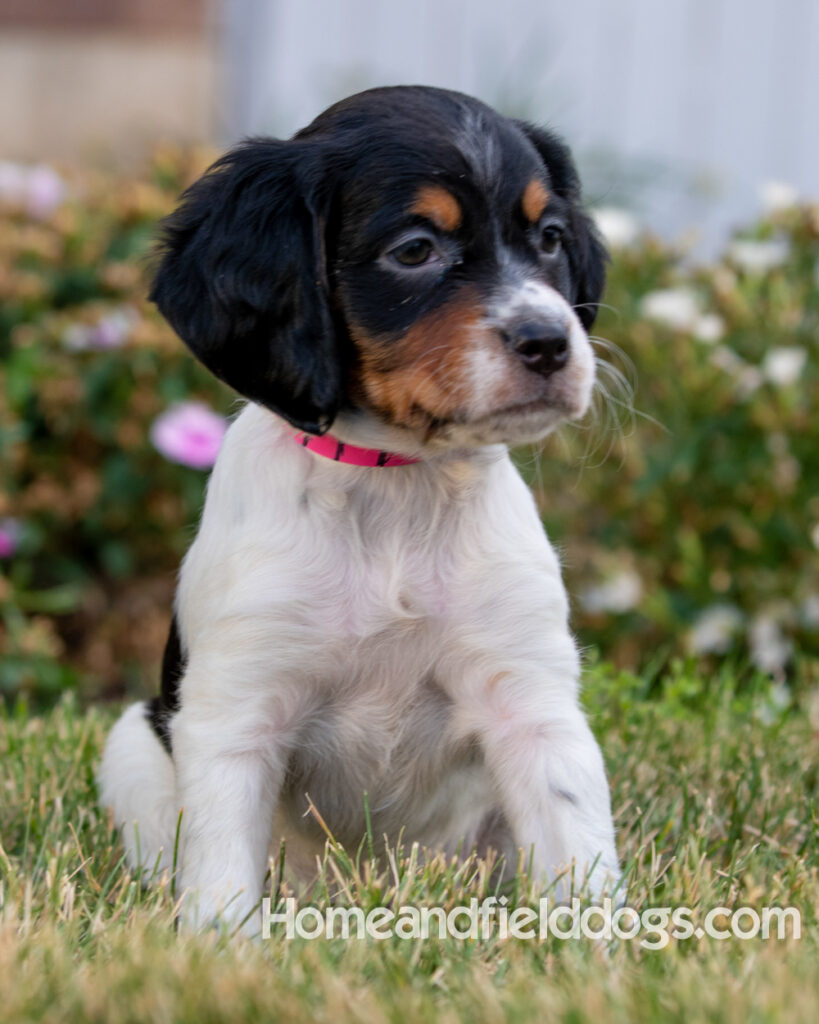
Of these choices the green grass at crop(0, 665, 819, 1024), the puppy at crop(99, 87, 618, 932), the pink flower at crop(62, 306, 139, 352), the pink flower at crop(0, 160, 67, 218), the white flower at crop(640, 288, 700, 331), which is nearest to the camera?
the green grass at crop(0, 665, 819, 1024)

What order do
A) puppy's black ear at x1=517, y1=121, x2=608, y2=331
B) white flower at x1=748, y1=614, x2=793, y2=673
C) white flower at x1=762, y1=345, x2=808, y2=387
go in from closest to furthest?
1. puppy's black ear at x1=517, y1=121, x2=608, y2=331
2. white flower at x1=762, y1=345, x2=808, y2=387
3. white flower at x1=748, y1=614, x2=793, y2=673

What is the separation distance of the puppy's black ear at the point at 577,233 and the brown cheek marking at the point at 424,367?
607 millimetres

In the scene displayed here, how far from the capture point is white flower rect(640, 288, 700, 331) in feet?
18.5

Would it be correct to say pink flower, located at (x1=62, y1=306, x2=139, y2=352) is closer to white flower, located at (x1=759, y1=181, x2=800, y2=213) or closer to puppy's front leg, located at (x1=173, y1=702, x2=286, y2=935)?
white flower, located at (x1=759, y1=181, x2=800, y2=213)

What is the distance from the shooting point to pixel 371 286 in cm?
296

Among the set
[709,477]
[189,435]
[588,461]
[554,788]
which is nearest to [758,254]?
[709,477]

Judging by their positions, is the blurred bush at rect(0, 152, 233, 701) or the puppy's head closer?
the puppy's head

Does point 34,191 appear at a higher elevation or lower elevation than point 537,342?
lower

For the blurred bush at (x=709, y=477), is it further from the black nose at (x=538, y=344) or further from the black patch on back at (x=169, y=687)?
the black nose at (x=538, y=344)

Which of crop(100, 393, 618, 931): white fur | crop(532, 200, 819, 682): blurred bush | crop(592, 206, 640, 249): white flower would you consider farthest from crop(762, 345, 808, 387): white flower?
crop(100, 393, 618, 931): white fur

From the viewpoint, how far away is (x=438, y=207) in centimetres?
291

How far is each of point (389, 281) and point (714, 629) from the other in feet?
9.59

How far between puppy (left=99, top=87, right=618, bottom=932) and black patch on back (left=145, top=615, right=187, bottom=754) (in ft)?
0.26

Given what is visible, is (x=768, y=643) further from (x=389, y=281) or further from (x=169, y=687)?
(x=389, y=281)
